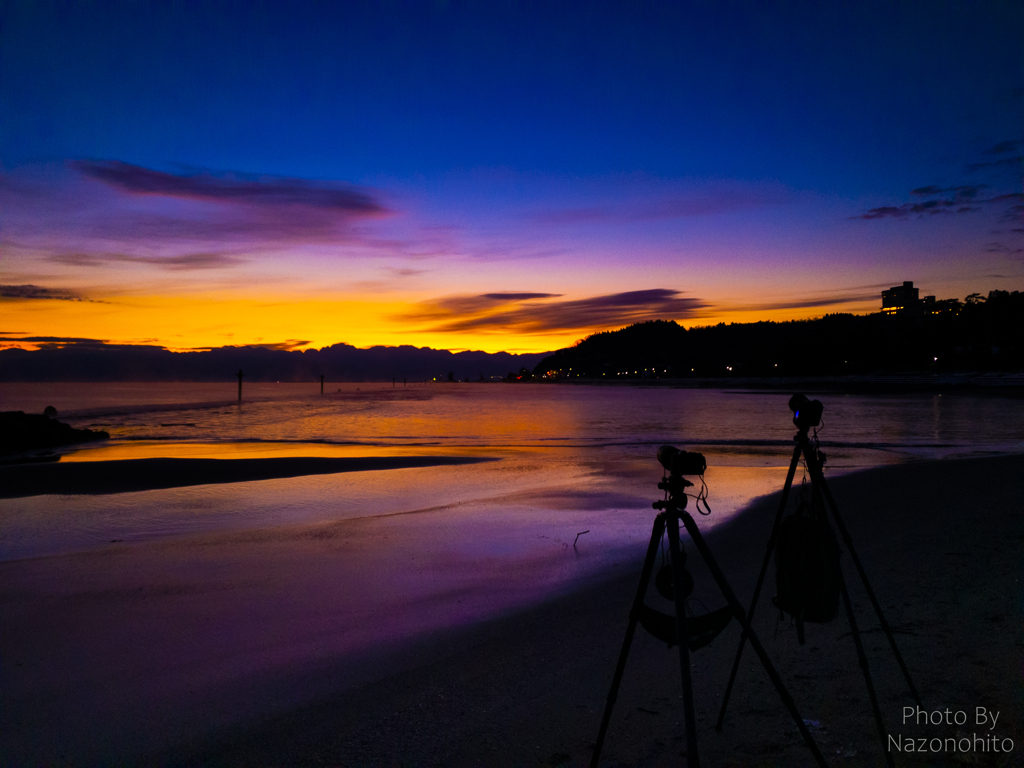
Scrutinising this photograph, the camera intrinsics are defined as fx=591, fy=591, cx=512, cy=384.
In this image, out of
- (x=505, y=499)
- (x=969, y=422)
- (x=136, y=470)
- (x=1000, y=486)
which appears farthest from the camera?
(x=969, y=422)

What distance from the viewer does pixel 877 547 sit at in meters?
6.46

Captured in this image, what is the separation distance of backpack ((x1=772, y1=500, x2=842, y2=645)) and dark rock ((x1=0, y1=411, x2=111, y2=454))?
78.7 feet

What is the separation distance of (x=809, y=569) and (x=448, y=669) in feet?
8.07

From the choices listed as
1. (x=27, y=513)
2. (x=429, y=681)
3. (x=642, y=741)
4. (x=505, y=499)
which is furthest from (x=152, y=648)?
(x=27, y=513)

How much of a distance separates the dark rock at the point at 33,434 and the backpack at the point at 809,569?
944 inches

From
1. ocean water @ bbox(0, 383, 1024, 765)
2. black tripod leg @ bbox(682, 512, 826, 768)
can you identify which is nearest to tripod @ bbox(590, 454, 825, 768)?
black tripod leg @ bbox(682, 512, 826, 768)

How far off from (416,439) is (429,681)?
73.5 ft

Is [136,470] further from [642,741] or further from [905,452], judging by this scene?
[905,452]

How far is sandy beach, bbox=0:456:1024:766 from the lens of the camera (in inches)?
127

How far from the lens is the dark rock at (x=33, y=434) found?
→ 1969cm

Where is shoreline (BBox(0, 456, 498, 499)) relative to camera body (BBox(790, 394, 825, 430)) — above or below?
below

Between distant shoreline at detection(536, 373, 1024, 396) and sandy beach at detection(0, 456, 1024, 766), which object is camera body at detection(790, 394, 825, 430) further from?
distant shoreline at detection(536, 373, 1024, 396)

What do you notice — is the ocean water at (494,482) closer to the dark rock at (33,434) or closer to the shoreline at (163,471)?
the shoreline at (163,471)

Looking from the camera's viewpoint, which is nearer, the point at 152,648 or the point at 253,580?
the point at 152,648
